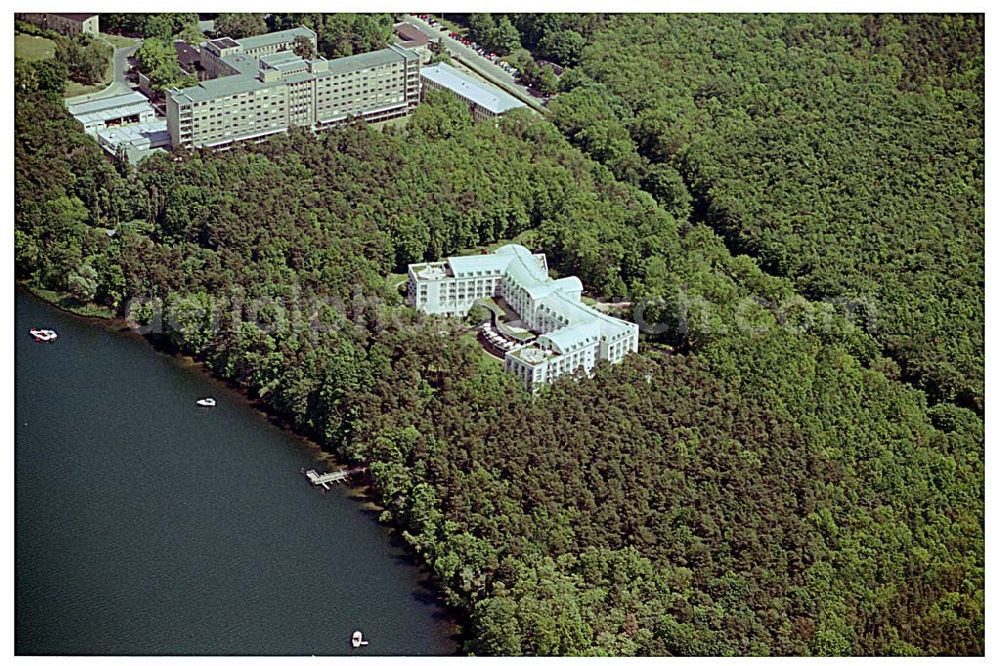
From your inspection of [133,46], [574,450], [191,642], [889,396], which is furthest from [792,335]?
[133,46]

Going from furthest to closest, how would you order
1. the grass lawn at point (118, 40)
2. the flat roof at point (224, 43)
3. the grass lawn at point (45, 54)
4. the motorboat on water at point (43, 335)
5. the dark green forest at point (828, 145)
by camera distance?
the grass lawn at point (118, 40) → the flat roof at point (224, 43) → the grass lawn at point (45, 54) → the dark green forest at point (828, 145) → the motorboat on water at point (43, 335)

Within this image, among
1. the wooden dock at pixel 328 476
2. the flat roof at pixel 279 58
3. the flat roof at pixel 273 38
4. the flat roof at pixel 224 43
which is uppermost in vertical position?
the flat roof at pixel 279 58

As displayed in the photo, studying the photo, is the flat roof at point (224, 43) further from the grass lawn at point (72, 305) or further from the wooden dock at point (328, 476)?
the wooden dock at point (328, 476)

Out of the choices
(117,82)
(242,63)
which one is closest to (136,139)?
(242,63)

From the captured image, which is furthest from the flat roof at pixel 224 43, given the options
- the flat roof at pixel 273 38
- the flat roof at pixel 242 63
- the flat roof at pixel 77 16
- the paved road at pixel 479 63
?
the paved road at pixel 479 63

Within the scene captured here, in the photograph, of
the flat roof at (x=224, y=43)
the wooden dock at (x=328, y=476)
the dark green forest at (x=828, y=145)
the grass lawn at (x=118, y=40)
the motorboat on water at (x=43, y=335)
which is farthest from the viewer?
the grass lawn at (x=118, y=40)

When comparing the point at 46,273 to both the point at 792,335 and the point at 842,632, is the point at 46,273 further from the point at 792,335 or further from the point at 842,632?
the point at 842,632

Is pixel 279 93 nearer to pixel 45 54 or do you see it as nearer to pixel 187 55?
pixel 187 55
